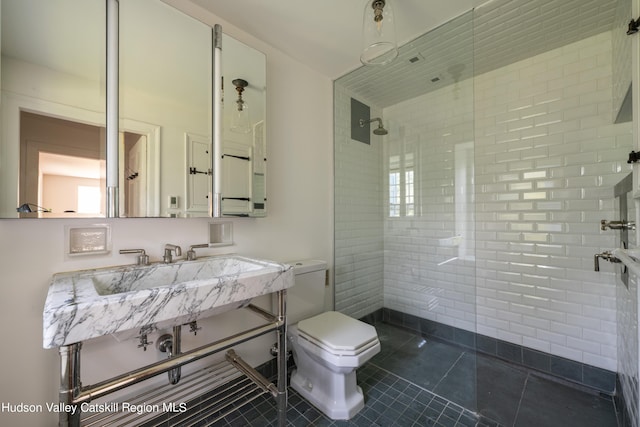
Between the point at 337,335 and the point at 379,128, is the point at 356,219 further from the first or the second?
the point at 337,335

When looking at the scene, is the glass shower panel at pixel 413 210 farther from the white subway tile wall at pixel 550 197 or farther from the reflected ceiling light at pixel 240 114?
the reflected ceiling light at pixel 240 114

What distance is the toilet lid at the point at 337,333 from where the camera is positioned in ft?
4.70

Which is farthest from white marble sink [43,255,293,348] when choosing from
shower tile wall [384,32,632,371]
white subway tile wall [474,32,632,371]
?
white subway tile wall [474,32,632,371]

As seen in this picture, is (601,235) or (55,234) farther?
(601,235)

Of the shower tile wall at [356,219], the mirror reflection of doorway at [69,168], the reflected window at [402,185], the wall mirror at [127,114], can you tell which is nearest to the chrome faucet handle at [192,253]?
the wall mirror at [127,114]

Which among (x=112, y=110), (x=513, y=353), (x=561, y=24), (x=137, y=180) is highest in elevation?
(x=561, y=24)

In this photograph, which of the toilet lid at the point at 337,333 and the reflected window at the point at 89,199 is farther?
the toilet lid at the point at 337,333

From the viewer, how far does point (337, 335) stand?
1.53m

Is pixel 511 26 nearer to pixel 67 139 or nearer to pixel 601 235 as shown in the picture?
pixel 601 235

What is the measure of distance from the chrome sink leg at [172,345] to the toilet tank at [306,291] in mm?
687

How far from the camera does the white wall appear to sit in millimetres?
1054

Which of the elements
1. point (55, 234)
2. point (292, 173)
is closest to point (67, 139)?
point (55, 234)

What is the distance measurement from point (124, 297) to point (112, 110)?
921 millimetres

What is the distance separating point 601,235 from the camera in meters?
1.72
